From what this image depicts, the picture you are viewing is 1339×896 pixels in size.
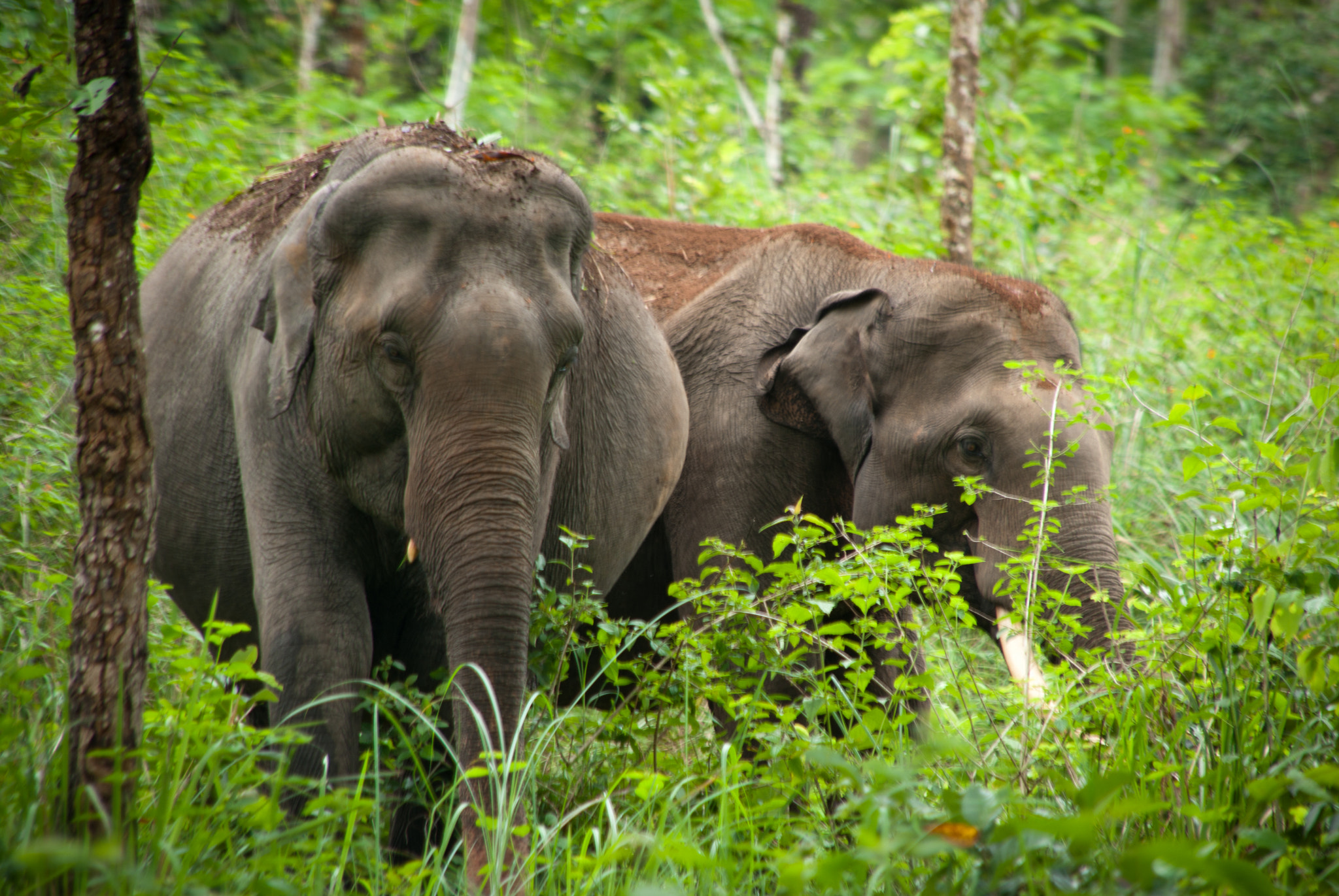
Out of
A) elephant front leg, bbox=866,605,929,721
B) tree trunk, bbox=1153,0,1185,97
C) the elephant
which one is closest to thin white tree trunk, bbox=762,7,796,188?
tree trunk, bbox=1153,0,1185,97

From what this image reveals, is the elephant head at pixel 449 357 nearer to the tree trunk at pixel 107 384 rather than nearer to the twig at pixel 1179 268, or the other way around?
the tree trunk at pixel 107 384

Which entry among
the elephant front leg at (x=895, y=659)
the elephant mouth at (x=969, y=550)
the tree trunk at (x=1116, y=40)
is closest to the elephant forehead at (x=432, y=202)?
the elephant front leg at (x=895, y=659)

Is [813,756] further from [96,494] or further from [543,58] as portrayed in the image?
[543,58]

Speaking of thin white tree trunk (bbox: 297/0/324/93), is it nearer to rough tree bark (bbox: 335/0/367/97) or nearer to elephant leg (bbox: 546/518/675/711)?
rough tree bark (bbox: 335/0/367/97)

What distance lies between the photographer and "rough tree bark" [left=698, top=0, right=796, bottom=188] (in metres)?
10.9

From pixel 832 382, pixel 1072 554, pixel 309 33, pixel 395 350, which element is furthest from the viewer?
pixel 309 33

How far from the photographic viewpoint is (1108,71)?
1920cm

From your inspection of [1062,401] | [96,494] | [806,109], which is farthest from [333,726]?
[806,109]

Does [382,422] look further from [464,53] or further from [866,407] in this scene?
[464,53]

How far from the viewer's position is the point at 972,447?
3.85 metres

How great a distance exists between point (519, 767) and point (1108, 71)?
19682mm

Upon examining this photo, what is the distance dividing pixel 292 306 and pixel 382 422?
1.18 feet

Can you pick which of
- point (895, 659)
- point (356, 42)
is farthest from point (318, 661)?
point (356, 42)

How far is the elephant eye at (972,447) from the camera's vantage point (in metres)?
3.83
